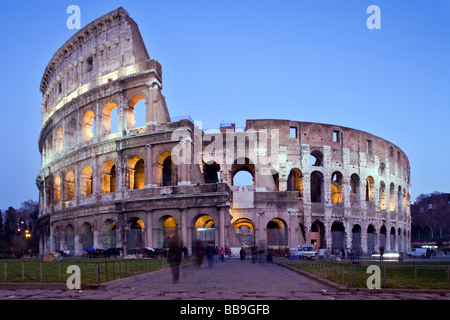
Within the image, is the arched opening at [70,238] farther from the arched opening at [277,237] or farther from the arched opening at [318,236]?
the arched opening at [318,236]

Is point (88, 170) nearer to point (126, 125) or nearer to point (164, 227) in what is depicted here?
point (126, 125)

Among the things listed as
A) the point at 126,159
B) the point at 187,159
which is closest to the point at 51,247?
the point at 126,159

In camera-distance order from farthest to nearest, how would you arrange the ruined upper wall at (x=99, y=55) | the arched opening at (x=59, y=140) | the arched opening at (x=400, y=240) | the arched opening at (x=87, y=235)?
the arched opening at (x=400, y=240), the arched opening at (x=59, y=140), the arched opening at (x=87, y=235), the ruined upper wall at (x=99, y=55)

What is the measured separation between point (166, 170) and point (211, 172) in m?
4.54

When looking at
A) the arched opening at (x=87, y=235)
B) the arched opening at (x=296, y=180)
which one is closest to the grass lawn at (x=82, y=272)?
the arched opening at (x=87, y=235)

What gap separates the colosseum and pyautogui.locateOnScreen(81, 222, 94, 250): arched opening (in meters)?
0.08

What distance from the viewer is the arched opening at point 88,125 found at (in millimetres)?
34844

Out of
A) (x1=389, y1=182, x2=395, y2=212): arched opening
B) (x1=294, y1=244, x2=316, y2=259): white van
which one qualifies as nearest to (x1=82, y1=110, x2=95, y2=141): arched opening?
(x1=294, y1=244, x2=316, y2=259): white van

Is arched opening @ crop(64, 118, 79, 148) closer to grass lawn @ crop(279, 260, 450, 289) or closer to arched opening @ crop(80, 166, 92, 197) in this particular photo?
arched opening @ crop(80, 166, 92, 197)

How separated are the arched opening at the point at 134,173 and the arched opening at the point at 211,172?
5.21m

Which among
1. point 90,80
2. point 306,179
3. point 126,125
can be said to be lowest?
point 306,179

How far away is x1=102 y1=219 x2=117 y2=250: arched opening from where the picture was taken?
105 ft
